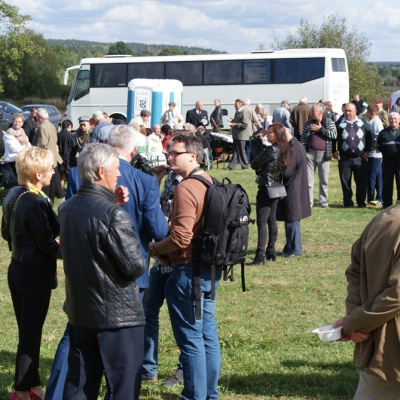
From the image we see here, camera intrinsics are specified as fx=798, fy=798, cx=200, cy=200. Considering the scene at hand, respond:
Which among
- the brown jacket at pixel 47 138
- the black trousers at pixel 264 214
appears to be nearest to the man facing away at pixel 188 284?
the black trousers at pixel 264 214

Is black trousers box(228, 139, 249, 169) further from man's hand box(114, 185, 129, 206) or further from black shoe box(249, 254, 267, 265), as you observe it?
man's hand box(114, 185, 129, 206)

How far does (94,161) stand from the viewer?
14.9 ft

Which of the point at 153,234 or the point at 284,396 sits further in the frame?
the point at 284,396

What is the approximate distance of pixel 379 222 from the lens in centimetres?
382

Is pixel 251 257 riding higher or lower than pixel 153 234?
lower

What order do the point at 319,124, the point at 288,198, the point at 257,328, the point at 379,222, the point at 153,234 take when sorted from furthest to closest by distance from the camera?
the point at 319,124, the point at 288,198, the point at 257,328, the point at 153,234, the point at 379,222

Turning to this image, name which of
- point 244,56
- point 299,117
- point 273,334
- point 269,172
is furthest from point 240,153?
point 273,334

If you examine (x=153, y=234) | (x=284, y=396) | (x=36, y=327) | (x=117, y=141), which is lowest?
(x=284, y=396)

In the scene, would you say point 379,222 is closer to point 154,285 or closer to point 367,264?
point 367,264

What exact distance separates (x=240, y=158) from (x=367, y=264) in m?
19.6

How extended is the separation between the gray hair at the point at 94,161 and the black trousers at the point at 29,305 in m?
1.14

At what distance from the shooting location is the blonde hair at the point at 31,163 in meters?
5.51

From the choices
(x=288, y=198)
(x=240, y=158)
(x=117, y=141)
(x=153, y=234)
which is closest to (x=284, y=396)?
(x=153, y=234)

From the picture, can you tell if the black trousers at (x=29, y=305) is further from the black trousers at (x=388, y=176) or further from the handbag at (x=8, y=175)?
the handbag at (x=8, y=175)
